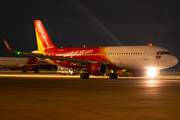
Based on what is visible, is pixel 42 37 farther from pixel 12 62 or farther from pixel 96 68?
pixel 12 62

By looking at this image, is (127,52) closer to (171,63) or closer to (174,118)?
(171,63)

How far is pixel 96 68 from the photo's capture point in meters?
37.5

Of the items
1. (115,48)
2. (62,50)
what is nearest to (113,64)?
(115,48)

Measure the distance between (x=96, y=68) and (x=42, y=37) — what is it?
52.6ft

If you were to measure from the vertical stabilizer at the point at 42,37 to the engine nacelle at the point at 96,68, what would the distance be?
1324 centimetres

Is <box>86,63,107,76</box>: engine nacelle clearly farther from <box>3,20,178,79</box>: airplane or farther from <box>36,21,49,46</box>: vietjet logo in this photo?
<box>36,21,49,46</box>: vietjet logo

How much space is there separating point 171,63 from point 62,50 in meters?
18.5

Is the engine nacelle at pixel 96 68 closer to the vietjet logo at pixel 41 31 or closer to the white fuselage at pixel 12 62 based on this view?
the vietjet logo at pixel 41 31

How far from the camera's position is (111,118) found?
984cm

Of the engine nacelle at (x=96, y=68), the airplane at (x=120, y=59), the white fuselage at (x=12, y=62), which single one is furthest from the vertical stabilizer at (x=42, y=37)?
the white fuselage at (x=12, y=62)

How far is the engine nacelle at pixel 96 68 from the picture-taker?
37.5 metres

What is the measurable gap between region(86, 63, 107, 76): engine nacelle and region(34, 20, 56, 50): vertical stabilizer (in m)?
13.2

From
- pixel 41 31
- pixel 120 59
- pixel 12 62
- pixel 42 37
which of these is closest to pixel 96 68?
pixel 120 59

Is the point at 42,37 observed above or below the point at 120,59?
above
